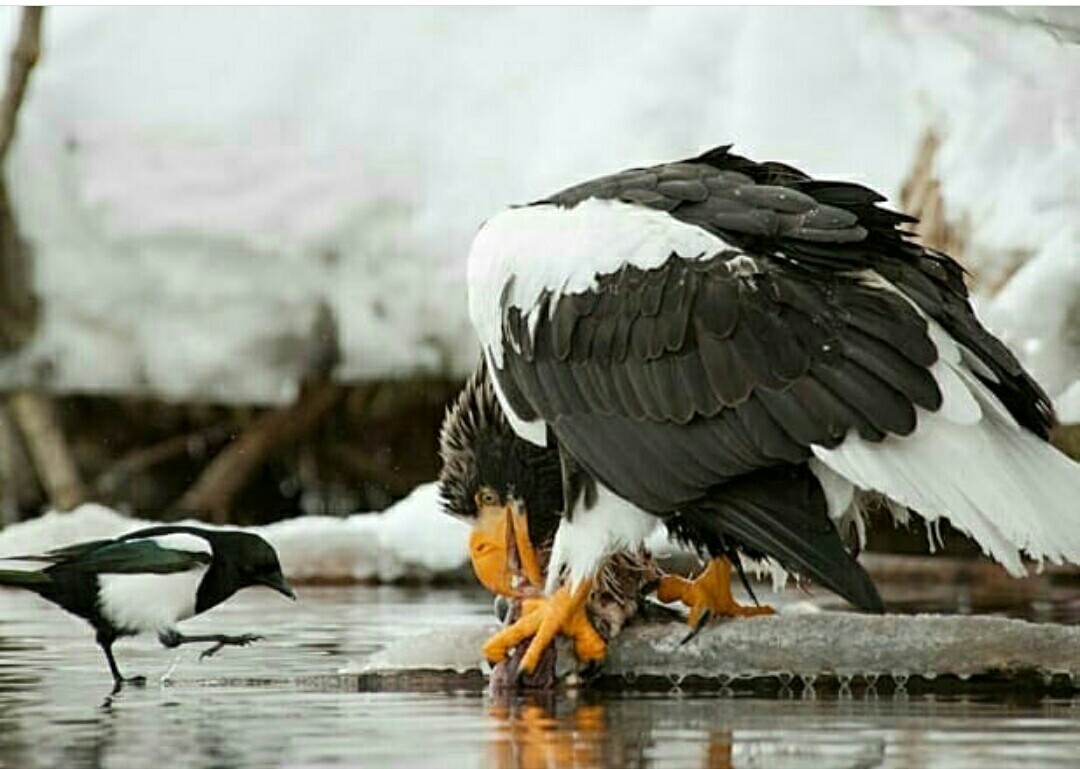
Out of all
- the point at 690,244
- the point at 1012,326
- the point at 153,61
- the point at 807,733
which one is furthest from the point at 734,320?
the point at 153,61

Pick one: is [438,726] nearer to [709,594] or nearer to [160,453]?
[709,594]

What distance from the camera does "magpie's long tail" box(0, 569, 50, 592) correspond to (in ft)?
24.9

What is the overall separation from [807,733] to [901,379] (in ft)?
3.32

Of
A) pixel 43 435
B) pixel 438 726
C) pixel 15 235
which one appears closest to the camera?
pixel 438 726

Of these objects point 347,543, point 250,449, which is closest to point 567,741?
point 347,543

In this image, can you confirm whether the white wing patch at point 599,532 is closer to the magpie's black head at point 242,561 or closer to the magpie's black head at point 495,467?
the magpie's black head at point 495,467

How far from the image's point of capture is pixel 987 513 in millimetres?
6898

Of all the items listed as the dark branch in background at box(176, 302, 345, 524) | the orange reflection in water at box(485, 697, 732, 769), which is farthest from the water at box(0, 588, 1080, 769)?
A: the dark branch in background at box(176, 302, 345, 524)

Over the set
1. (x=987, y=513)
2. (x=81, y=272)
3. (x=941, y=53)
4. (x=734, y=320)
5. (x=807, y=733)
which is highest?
→ (x=941, y=53)

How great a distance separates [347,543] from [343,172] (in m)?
2.96

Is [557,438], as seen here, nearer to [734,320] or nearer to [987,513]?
[734,320]

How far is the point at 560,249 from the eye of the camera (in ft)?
24.4

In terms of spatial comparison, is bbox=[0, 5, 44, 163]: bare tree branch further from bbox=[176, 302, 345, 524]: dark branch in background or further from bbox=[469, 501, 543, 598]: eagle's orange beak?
bbox=[469, 501, 543, 598]: eagle's orange beak

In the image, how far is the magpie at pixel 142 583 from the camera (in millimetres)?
7785
